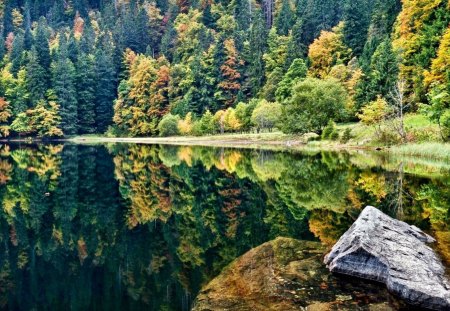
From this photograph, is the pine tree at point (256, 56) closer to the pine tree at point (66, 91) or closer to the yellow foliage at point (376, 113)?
the pine tree at point (66, 91)

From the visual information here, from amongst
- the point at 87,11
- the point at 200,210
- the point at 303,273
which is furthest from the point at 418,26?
the point at 87,11

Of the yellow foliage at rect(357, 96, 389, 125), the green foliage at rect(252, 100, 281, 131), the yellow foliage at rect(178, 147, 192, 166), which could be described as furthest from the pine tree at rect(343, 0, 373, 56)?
the yellow foliage at rect(178, 147, 192, 166)

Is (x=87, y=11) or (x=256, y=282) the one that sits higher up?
(x=87, y=11)

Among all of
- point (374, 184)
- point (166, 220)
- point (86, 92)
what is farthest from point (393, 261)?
point (86, 92)

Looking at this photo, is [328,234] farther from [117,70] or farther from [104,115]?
[117,70]

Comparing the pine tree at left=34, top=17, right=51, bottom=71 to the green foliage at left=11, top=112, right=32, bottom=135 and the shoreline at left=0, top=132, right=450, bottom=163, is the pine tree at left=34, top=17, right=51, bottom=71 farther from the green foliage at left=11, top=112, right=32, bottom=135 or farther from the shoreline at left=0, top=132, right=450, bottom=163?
the shoreline at left=0, top=132, right=450, bottom=163

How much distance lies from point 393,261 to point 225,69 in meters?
96.7

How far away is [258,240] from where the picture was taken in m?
13.6

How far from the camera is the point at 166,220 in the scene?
17.0m

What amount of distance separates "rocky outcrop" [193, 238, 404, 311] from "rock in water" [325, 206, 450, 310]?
30 centimetres

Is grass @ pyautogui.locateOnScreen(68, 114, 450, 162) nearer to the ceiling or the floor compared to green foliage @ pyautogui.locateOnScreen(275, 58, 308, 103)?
nearer to the floor

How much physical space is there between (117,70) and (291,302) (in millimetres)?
119576

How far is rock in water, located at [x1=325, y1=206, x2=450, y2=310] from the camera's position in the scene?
8742 millimetres

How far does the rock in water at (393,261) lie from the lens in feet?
28.7
